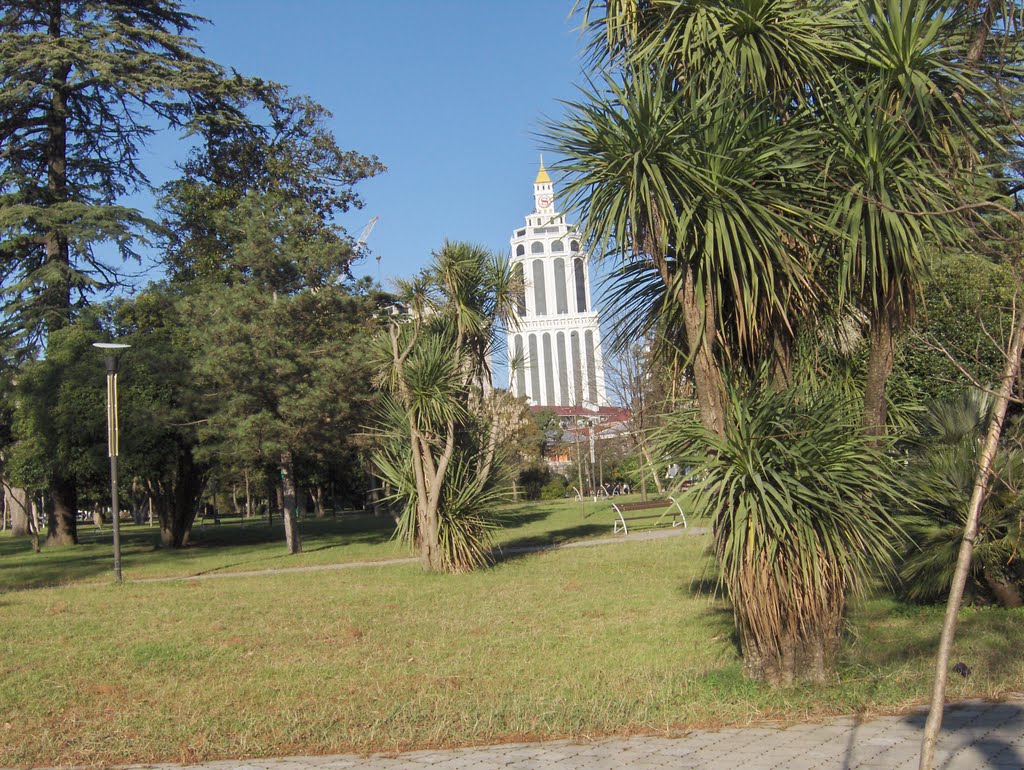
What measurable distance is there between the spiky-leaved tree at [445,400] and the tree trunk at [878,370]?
991 cm

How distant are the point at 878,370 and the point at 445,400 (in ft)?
33.0

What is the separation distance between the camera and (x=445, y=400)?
54.7 ft

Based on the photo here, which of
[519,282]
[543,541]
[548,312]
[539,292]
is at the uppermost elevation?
[539,292]

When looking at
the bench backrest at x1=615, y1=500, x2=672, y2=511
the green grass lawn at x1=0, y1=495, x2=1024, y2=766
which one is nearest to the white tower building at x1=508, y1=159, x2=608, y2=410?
the bench backrest at x1=615, y1=500, x2=672, y2=511

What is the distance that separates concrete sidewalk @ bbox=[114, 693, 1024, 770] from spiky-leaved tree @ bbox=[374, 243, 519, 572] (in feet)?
36.5

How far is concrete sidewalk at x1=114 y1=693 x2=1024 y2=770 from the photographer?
16.3 feet

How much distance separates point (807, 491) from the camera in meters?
6.58

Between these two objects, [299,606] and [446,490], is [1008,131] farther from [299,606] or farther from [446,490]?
[446,490]

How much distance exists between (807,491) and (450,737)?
2.84 m

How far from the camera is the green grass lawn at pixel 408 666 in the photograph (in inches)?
247

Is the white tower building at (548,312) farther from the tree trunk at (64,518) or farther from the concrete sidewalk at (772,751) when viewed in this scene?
the concrete sidewalk at (772,751)

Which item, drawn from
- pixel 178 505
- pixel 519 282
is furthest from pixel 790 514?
pixel 178 505

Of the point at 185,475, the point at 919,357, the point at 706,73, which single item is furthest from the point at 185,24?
the point at 706,73

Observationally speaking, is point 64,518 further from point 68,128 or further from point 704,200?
point 704,200
